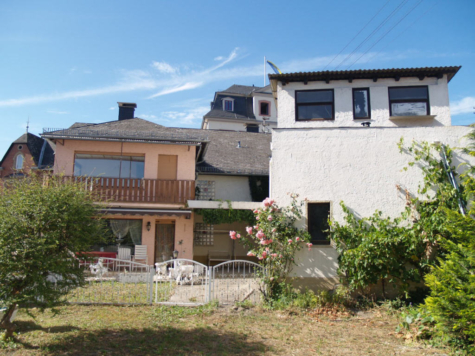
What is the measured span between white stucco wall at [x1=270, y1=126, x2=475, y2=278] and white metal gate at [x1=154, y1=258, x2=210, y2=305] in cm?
311

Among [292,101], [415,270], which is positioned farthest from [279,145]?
[415,270]

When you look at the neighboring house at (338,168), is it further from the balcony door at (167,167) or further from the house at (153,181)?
the balcony door at (167,167)

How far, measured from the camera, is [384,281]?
11.5 meters

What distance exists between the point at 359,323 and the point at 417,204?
4.48 meters

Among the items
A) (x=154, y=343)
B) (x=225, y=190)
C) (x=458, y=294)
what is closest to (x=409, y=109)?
(x=458, y=294)

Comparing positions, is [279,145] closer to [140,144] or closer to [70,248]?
[70,248]

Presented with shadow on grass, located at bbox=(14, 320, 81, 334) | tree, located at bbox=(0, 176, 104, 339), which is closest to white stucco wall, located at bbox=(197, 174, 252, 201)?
shadow on grass, located at bbox=(14, 320, 81, 334)

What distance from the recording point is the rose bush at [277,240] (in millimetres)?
11125

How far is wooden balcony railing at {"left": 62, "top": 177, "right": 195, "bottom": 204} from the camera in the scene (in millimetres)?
18453

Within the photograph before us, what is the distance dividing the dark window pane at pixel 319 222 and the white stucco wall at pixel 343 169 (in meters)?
0.25

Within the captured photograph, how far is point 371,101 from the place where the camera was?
14.3 m

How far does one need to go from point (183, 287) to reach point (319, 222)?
5384 millimetres

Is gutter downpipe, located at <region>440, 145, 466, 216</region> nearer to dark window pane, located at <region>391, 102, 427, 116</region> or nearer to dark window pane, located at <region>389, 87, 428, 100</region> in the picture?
dark window pane, located at <region>391, 102, 427, 116</region>

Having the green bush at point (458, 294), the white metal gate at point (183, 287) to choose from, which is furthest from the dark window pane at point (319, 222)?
the green bush at point (458, 294)
